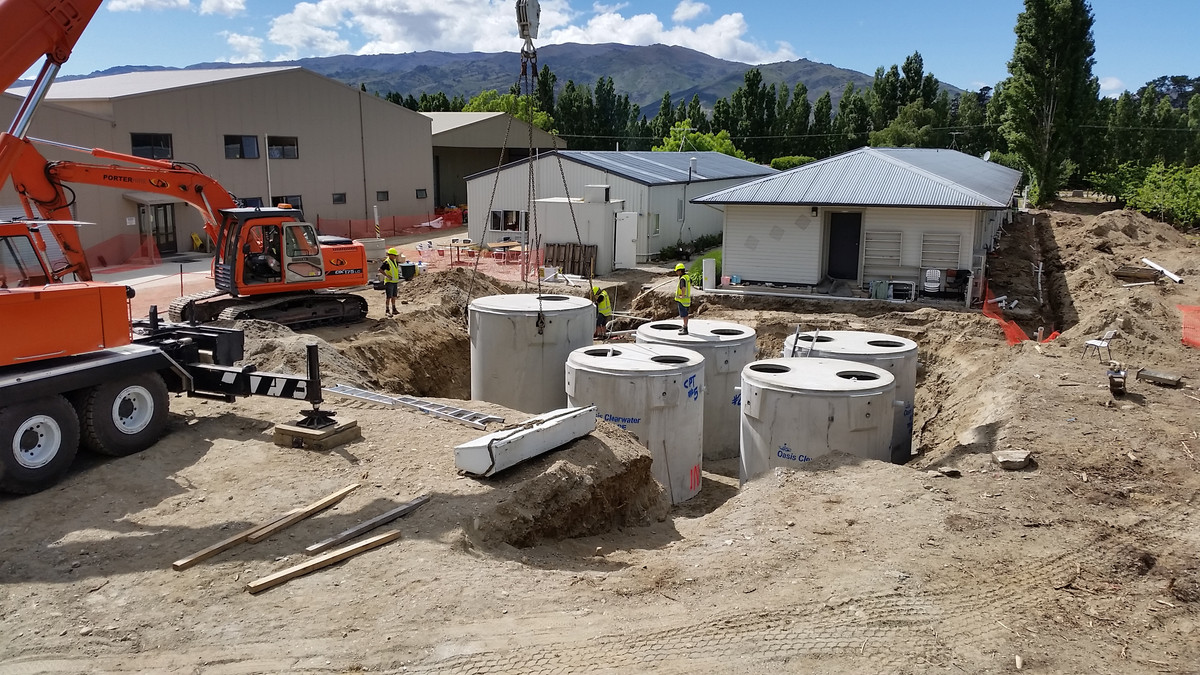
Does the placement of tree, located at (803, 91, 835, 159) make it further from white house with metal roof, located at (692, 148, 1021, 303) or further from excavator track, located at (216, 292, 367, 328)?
excavator track, located at (216, 292, 367, 328)

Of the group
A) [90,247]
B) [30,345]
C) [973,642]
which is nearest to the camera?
[973,642]

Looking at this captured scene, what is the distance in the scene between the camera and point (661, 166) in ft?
128

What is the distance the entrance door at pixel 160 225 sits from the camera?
104 feet

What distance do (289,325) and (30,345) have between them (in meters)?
9.88

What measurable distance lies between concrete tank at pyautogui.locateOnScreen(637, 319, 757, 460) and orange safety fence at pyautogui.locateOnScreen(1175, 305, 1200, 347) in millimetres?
8852

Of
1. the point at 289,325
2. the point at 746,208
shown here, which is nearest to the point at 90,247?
the point at 289,325

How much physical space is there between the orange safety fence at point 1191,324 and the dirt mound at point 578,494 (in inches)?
467

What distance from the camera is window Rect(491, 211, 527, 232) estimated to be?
3581 centimetres

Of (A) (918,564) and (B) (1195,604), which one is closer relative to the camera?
(B) (1195,604)

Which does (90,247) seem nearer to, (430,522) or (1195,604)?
(430,522)

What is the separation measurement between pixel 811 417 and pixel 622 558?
12.3 feet

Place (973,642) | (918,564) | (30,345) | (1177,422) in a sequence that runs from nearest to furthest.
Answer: (973,642)
(918,564)
(30,345)
(1177,422)

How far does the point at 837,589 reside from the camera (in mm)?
7367

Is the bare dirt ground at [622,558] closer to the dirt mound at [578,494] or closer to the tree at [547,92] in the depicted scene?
the dirt mound at [578,494]
